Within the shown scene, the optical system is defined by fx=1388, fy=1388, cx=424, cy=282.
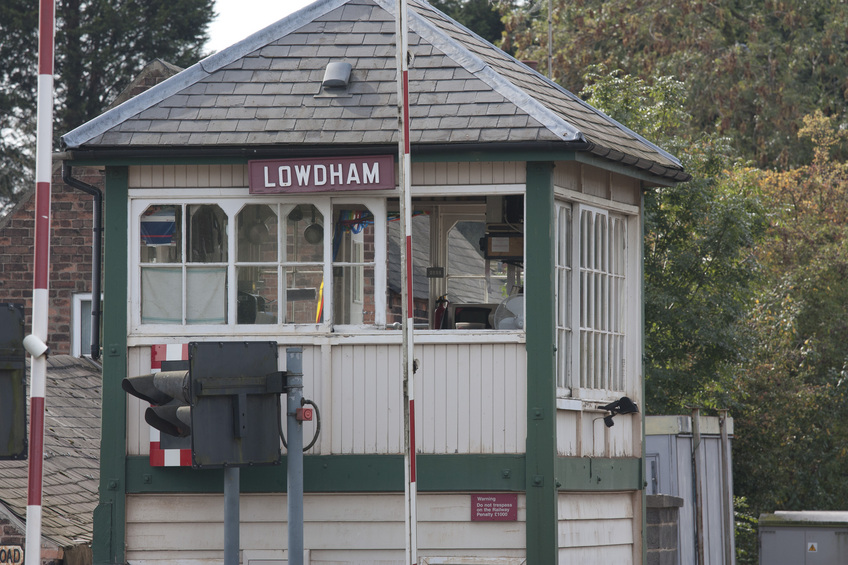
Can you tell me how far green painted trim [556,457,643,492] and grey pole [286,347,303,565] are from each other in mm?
1972

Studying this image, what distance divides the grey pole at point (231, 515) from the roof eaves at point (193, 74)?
2848 mm

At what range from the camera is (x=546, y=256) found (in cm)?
1000

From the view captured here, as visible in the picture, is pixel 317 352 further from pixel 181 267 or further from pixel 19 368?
pixel 19 368

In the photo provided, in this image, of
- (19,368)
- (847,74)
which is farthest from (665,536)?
(847,74)

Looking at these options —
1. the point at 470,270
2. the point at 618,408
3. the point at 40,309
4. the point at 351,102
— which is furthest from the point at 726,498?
the point at 40,309

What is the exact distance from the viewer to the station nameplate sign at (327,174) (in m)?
10.0

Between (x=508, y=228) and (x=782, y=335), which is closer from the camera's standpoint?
(x=508, y=228)

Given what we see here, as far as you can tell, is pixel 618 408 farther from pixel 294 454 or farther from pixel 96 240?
pixel 96 240

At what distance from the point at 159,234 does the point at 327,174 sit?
1372 mm

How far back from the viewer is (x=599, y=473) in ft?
34.8

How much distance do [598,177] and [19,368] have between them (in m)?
5.45

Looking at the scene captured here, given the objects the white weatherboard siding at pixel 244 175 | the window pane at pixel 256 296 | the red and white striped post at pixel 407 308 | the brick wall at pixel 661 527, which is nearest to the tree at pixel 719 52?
the brick wall at pixel 661 527

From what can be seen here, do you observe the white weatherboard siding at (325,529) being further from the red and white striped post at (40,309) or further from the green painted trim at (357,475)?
the red and white striped post at (40,309)

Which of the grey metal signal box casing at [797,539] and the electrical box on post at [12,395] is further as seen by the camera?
the grey metal signal box casing at [797,539]
